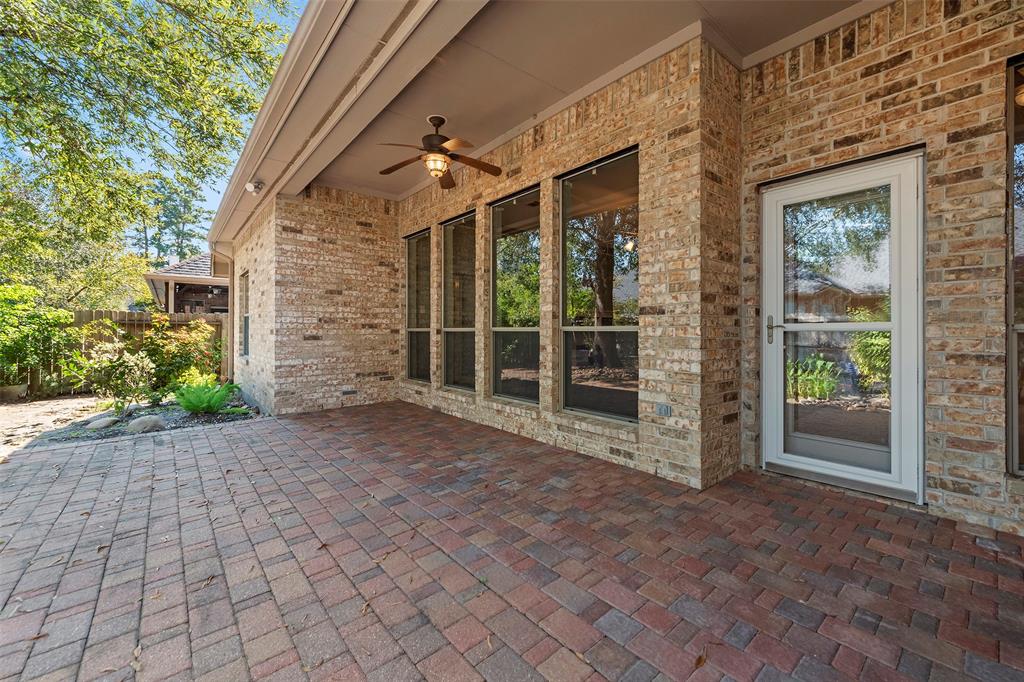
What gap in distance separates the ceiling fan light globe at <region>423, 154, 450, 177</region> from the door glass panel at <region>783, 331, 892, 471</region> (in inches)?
127

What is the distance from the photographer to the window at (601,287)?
11.8 feet

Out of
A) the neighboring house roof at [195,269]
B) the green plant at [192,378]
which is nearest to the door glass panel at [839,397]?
the green plant at [192,378]

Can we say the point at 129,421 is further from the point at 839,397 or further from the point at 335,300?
the point at 839,397

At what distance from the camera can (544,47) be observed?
10.2ft

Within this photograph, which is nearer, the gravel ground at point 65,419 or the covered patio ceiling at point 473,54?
the covered patio ceiling at point 473,54

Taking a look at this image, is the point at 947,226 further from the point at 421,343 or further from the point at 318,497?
the point at 421,343

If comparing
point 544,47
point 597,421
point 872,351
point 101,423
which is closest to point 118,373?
point 101,423

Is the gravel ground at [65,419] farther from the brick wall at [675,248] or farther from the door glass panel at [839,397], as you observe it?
the door glass panel at [839,397]

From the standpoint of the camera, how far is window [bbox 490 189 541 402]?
14.4 ft

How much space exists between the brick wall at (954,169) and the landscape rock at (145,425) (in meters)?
6.90

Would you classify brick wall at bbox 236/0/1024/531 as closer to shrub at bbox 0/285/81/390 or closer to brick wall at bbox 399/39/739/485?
brick wall at bbox 399/39/739/485

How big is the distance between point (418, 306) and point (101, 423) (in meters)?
3.98

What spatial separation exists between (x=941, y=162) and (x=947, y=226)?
1.23 ft

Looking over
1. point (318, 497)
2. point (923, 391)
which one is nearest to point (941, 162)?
point (923, 391)
